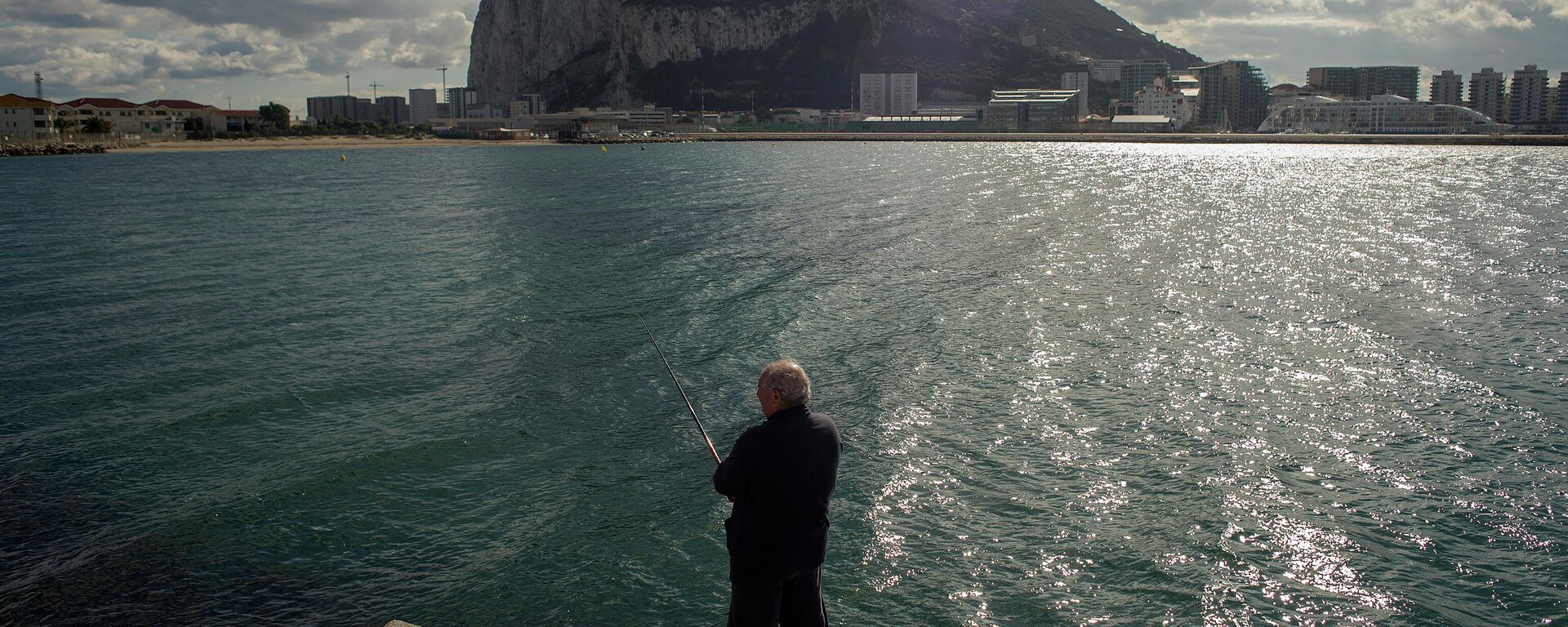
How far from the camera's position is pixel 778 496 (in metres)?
4.99

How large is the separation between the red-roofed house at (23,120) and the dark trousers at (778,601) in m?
156

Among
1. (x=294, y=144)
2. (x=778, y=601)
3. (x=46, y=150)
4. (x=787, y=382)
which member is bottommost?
(x=778, y=601)

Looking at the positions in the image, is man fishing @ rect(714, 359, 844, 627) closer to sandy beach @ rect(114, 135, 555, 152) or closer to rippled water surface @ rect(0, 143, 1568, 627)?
rippled water surface @ rect(0, 143, 1568, 627)

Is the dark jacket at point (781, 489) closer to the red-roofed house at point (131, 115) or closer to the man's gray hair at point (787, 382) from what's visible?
the man's gray hair at point (787, 382)

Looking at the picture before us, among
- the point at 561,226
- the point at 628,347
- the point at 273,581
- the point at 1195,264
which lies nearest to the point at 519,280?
the point at 628,347

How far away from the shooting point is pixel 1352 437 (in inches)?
452

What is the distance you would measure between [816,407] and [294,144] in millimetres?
158375

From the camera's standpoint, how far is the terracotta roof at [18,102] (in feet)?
413

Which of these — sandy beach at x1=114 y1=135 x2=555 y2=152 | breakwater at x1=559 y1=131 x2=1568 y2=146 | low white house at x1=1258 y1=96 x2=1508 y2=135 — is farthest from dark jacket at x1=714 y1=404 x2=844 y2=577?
low white house at x1=1258 y1=96 x2=1508 y2=135

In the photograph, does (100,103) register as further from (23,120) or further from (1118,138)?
(1118,138)

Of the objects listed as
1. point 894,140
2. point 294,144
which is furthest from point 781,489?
point 894,140

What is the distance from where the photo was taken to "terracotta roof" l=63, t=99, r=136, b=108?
14621 cm

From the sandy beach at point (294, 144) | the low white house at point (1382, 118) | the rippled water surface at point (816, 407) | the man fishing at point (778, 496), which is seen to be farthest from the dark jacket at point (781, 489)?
the low white house at point (1382, 118)

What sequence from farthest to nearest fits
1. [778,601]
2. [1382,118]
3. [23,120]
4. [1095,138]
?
[1382,118], [1095,138], [23,120], [778,601]
